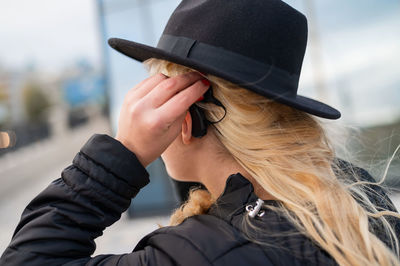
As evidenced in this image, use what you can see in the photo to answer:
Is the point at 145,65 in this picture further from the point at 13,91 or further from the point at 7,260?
the point at 13,91

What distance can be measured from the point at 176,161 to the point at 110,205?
0.33 m

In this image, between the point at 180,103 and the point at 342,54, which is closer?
the point at 180,103

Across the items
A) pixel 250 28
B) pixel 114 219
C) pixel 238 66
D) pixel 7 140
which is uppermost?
pixel 250 28

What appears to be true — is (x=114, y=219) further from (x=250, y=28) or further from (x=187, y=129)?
(x=250, y=28)

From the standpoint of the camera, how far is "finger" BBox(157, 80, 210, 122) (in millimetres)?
1040

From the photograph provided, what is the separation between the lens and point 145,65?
1392 millimetres

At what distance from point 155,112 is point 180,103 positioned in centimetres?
8

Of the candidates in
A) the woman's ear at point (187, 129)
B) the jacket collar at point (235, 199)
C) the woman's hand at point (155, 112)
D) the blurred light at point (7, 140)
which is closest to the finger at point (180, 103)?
the woman's hand at point (155, 112)

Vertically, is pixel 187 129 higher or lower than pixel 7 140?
higher

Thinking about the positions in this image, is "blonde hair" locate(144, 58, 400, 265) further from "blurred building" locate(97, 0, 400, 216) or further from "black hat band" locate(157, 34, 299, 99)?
"blurred building" locate(97, 0, 400, 216)

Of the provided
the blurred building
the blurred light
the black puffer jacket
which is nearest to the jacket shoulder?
the black puffer jacket

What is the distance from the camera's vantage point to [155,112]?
104 cm

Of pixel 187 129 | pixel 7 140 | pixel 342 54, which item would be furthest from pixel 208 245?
pixel 7 140

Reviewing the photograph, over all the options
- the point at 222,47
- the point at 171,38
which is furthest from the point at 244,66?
the point at 171,38
